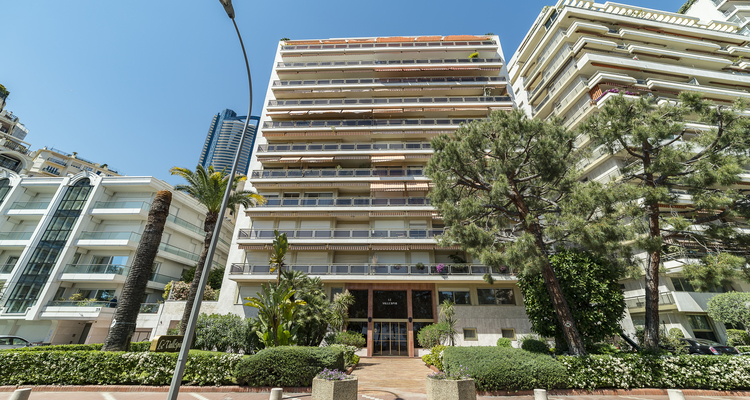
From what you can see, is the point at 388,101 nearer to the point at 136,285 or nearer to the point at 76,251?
the point at 136,285

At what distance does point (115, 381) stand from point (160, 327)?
1349 centimetres

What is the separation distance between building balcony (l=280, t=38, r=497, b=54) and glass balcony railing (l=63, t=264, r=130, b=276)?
2631cm

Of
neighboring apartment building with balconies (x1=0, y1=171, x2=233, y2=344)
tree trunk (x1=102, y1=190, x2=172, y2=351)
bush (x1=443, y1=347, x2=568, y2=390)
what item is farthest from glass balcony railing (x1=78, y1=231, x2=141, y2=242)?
A: bush (x1=443, y1=347, x2=568, y2=390)

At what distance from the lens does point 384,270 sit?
72.4 feet

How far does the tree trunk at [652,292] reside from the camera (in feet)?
40.0

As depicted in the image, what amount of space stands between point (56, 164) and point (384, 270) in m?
65.5

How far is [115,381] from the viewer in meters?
10.2

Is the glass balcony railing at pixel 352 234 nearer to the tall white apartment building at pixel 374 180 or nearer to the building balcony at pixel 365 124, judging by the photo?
the tall white apartment building at pixel 374 180

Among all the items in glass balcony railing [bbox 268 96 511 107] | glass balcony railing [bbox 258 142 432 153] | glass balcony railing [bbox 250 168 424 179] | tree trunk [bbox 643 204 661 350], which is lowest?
tree trunk [bbox 643 204 661 350]

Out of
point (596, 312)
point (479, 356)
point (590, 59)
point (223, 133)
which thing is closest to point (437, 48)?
point (590, 59)

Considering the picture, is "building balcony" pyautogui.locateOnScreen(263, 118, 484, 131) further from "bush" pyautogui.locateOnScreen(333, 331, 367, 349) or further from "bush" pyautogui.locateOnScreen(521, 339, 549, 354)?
"bush" pyautogui.locateOnScreen(521, 339, 549, 354)

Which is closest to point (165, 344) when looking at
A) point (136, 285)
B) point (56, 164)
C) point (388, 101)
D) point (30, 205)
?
point (136, 285)

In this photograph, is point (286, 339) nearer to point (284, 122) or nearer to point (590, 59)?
point (284, 122)

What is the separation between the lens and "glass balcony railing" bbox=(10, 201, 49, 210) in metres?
27.1
